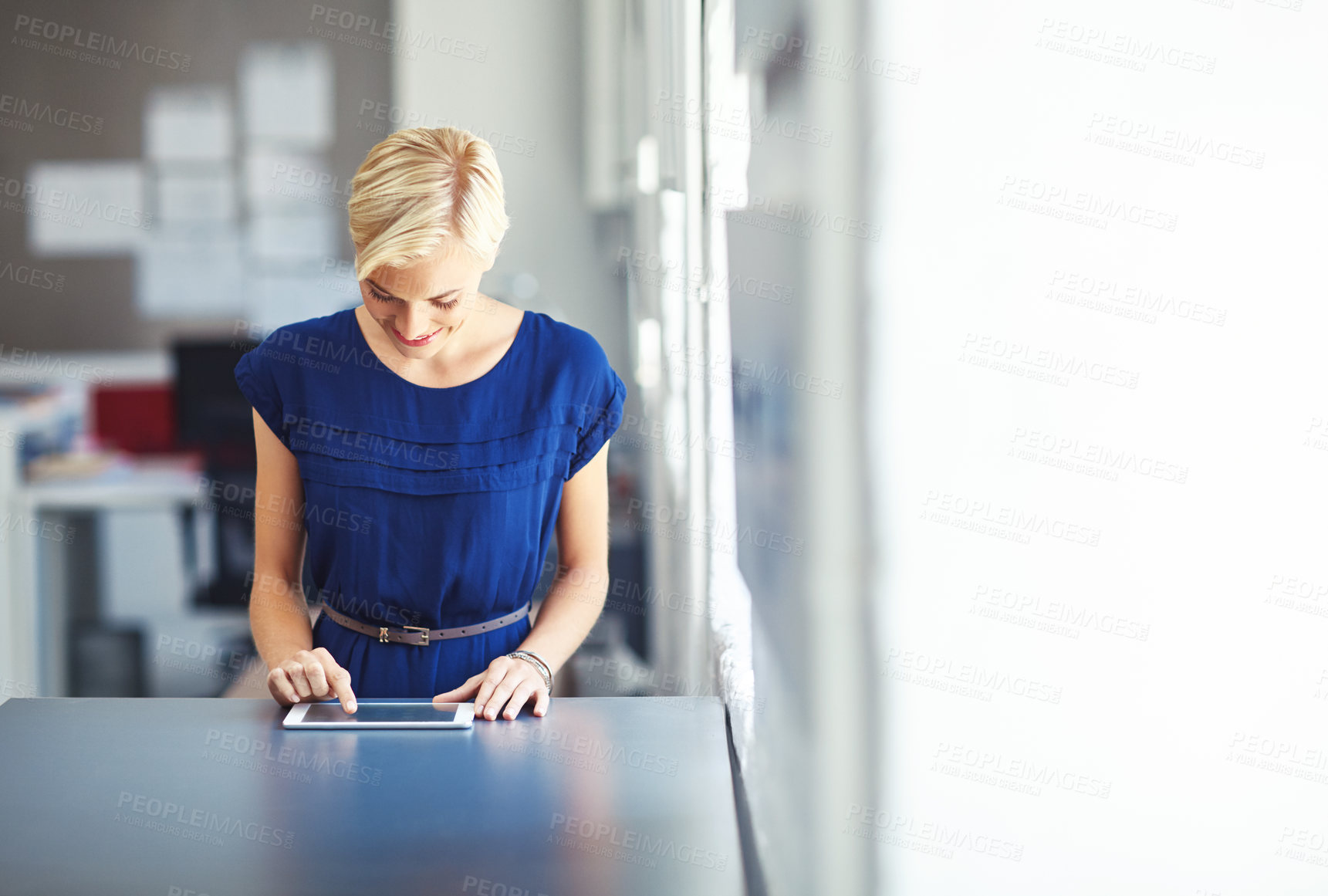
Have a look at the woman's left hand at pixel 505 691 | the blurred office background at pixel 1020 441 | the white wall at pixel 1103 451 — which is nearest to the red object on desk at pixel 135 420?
the blurred office background at pixel 1020 441

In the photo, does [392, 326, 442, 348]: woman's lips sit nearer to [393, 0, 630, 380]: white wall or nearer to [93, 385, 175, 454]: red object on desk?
[393, 0, 630, 380]: white wall

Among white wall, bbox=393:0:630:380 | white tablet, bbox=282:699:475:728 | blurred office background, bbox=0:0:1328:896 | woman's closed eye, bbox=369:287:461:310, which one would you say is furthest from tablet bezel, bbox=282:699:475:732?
white wall, bbox=393:0:630:380

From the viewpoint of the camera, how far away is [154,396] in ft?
15.9

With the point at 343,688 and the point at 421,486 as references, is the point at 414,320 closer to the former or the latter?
the point at 421,486

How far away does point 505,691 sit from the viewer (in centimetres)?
118

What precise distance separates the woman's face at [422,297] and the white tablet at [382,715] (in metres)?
0.41

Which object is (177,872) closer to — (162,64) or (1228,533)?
(1228,533)

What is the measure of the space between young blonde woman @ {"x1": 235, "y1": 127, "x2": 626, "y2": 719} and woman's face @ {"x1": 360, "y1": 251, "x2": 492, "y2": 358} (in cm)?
3

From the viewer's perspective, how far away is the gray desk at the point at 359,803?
2.70 ft

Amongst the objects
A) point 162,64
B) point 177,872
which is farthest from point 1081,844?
point 162,64

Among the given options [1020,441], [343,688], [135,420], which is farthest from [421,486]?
[135,420]

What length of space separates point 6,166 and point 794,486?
663cm

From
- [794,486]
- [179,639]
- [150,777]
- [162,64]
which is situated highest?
[162,64]

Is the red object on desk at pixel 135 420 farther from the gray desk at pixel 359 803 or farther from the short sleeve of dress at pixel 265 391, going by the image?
the gray desk at pixel 359 803
